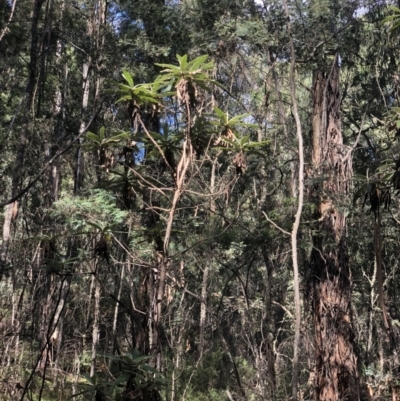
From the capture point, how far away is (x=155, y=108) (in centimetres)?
319

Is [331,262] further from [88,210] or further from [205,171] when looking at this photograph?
[205,171]

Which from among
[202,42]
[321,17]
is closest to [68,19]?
[202,42]

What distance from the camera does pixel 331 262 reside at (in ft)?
19.5

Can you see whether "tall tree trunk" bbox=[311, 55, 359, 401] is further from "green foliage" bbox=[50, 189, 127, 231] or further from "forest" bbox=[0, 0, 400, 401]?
"green foliage" bbox=[50, 189, 127, 231]

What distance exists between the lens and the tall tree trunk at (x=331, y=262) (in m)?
5.56

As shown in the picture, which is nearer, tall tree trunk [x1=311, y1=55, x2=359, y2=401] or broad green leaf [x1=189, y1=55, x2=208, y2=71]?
Result: broad green leaf [x1=189, y1=55, x2=208, y2=71]

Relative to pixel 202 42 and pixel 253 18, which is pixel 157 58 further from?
pixel 253 18

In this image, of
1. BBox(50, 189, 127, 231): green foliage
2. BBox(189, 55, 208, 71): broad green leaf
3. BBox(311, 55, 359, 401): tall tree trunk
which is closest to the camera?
BBox(189, 55, 208, 71): broad green leaf

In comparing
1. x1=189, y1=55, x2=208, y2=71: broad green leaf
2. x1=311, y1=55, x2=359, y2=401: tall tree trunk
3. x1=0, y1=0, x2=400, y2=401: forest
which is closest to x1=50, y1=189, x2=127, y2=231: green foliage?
x1=0, y1=0, x2=400, y2=401: forest

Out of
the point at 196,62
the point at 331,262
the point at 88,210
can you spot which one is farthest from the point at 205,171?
the point at 196,62

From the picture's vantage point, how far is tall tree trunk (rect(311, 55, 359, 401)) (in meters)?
5.56

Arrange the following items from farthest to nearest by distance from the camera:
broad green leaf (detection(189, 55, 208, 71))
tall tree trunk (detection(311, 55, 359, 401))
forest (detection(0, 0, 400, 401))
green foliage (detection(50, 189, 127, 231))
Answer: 1. green foliage (detection(50, 189, 127, 231))
2. tall tree trunk (detection(311, 55, 359, 401))
3. forest (detection(0, 0, 400, 401))
4. broad green leaf (detection(189, 55, 208, 71))

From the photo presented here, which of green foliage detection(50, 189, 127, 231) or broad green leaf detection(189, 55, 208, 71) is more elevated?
broad green leaf detection(189, 55, 208, 71)

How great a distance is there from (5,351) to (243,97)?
6.03m
